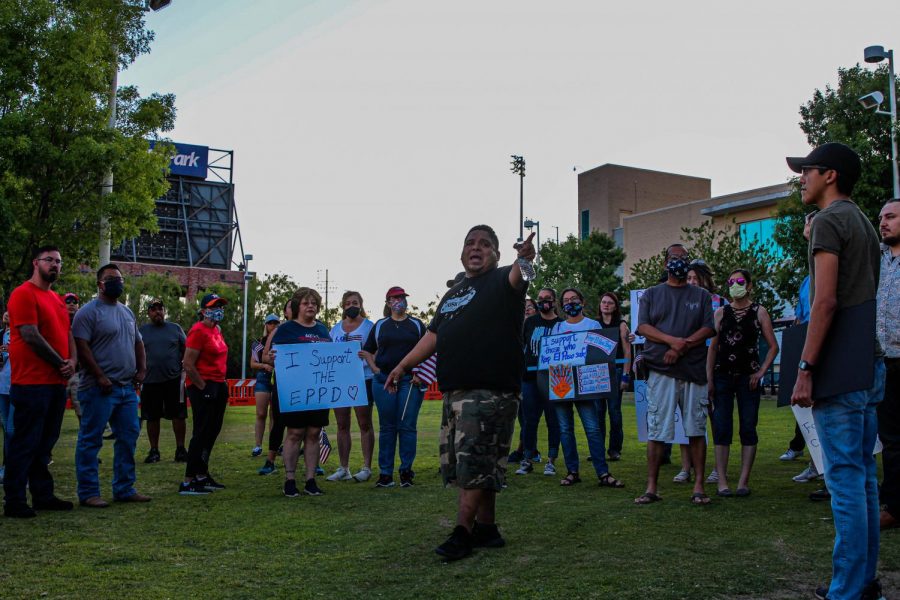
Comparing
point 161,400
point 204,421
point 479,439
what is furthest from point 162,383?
point 479,439

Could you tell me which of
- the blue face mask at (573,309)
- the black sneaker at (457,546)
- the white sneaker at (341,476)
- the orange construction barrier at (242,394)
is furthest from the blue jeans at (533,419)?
the orange construction barrier at (242,394)

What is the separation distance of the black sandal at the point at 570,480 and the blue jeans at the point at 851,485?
16.3 ft

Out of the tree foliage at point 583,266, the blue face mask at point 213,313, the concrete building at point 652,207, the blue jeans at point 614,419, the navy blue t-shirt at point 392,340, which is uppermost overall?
the concrete building at point 652,207

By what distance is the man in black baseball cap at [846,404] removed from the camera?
409 cm

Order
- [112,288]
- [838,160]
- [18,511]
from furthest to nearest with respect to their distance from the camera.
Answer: [112,288]
[18,511]
[838,160]

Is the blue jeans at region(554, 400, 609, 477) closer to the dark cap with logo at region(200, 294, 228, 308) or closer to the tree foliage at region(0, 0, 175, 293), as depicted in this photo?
the dark cap with logo at region(200, 294, 228, 308)

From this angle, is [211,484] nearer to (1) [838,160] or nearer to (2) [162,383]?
(2) [162,383]

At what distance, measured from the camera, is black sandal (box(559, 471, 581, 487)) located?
910 centimetres

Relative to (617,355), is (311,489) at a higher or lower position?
lower

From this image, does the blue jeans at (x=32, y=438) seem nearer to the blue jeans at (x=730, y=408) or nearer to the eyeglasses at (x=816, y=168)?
the blue jeans at (x=730, y=408)

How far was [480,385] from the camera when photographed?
5.93 m

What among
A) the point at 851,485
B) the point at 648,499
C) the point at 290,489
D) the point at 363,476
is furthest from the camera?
the point at 363,476

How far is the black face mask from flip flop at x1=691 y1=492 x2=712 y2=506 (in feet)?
19.0

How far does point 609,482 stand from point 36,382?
18.5 ft
